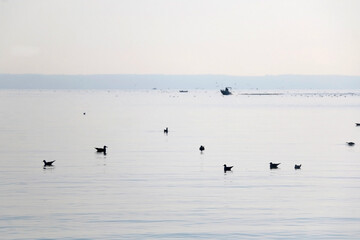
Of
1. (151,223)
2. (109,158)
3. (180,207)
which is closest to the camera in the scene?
(151,223)

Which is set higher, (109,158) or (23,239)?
(109,158)

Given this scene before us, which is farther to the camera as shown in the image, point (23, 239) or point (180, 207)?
point (180, 207)

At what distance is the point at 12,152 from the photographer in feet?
153

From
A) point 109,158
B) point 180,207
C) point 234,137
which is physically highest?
point 234,137

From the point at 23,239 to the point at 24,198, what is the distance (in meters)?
6.97

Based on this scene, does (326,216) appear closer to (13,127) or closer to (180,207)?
(180,207)

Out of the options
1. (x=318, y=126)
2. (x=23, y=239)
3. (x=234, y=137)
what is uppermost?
(x=318, y=126)

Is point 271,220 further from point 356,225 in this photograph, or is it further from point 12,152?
point 12,152

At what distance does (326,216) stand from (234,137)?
3569 centimetres

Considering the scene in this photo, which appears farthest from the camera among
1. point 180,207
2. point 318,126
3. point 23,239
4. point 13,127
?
point 318,126

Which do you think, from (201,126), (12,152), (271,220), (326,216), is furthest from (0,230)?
(201,126)

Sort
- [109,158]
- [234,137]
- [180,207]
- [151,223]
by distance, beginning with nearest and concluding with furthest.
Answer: [151,223]
[180,207]
[109,158]
[234,137]

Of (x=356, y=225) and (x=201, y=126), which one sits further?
(x=201, y=126)

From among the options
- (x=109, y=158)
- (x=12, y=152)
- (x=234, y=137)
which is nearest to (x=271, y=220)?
(x=109, y=158)
